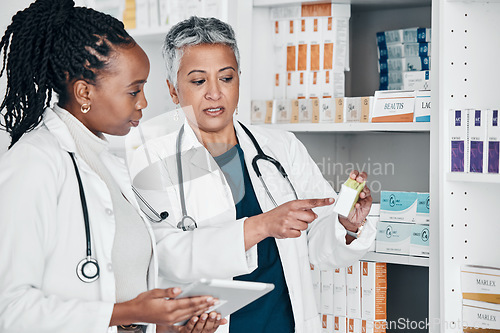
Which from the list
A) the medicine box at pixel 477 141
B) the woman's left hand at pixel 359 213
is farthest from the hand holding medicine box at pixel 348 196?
the medicine box at pixel 477 141

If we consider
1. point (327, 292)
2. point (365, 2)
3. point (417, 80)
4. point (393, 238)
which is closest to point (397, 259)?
point (393, 238)

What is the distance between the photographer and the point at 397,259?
74.5 inches

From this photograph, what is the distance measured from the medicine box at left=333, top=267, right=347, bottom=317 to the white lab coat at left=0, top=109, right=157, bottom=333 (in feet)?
3.31

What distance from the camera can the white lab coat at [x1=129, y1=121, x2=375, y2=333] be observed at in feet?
4.81

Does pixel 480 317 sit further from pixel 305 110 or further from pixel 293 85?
pixel 293 85

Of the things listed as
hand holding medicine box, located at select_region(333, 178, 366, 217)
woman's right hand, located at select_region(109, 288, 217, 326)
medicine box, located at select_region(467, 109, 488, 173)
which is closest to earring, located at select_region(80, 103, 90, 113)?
woman's right hand, located at select_region(109, 288, 217, 326)

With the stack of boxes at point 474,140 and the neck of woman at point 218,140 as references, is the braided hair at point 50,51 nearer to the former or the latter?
the neck of woman at point 218,140

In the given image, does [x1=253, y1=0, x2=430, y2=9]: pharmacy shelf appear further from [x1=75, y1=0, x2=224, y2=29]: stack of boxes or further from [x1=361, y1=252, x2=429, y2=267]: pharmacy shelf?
[x1=361, y1=252, x2=429, y2=267]: pharmacy shelf

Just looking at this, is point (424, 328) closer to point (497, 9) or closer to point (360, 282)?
point (360, 282)

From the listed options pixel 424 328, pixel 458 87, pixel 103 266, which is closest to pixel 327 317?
pixel 424 328

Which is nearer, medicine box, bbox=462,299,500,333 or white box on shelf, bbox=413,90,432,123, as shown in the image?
medicine box, bbox=462,299,500,333

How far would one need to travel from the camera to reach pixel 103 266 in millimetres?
1197

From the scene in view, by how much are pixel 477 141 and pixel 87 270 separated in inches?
43.2

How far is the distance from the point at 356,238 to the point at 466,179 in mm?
351
